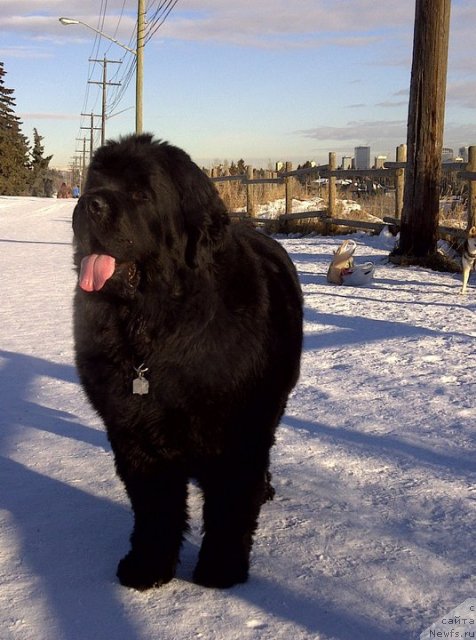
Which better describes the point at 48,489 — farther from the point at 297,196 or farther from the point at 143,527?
the point at 297,196

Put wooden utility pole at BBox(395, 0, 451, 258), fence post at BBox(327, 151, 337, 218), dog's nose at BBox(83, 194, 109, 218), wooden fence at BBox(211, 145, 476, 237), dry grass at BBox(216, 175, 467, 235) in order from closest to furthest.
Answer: dog's nose at BBox(83, 194, 109, 218), wooden utility pole at BBox(395, 0, 451, 258), wooden fence at BBox(211, 145, 476, 237), dry grass at BBox(216, 175, 467, 235), fence post at BBox(327, 151, 337, 218)

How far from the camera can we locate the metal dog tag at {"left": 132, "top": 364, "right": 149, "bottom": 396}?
262cm

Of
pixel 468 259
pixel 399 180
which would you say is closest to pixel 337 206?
Answer: pixel 399 180

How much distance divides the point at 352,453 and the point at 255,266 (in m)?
1.59

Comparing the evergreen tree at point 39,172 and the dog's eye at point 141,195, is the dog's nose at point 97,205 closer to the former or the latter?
the dog's eye at point 141,195

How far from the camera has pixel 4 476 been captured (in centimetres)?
383

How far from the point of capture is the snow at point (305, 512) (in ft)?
8.39

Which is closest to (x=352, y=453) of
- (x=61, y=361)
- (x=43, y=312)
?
(x=61, y=361)

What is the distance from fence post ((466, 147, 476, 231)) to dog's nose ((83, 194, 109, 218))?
10279mm

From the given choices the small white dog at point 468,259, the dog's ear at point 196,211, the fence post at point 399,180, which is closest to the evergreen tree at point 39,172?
the fence post at point 399,180

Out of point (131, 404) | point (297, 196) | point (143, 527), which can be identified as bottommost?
point (143, 527)

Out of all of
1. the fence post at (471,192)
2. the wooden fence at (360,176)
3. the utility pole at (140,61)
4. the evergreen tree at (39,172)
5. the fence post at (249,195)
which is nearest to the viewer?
the fence post at (471,192)

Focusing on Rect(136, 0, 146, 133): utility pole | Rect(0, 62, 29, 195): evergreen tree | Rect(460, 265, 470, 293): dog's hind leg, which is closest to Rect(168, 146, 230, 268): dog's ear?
Rect(460, 265, 470, 293): dog's hind leg

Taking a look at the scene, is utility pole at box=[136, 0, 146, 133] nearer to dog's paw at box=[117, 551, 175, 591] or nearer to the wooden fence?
the wooden fence
